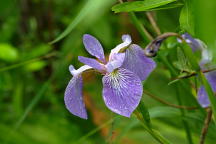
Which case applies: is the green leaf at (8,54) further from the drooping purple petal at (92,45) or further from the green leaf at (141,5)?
the green leaf at (141,5)

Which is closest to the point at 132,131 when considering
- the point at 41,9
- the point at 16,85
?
the point at 16,85

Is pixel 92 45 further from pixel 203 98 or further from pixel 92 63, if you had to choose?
pixel 203 98

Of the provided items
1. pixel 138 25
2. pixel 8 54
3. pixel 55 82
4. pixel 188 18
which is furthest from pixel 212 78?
pixel 55 82

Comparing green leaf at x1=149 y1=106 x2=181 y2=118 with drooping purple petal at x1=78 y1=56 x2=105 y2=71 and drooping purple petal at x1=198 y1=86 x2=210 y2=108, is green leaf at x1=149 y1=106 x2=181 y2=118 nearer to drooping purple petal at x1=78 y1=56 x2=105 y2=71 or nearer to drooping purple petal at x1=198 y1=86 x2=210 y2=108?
drooping purple petal at x1=198 y1=86 x2=210 y2=108

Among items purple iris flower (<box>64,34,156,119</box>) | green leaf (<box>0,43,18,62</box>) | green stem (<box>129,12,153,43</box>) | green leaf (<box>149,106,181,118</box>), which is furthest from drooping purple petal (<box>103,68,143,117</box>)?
green leaf (<box>0,43,18,62</box>)

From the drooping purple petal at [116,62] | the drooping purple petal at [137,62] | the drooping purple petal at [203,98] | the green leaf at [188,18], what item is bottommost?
the drooping purple petal at [203,98]

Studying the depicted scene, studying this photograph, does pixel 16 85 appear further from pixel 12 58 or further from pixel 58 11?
pixel 58 11

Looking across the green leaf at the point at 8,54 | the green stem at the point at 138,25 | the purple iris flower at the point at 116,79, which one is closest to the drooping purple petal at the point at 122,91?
the purple iris flower at the point at 116,79
